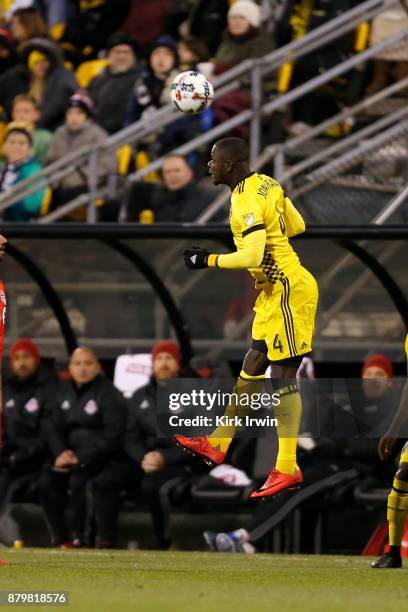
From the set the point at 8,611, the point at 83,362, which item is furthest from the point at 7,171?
the point at 8,611

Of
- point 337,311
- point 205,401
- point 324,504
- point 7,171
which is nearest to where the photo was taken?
point 205,401

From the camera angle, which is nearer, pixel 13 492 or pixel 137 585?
pixel 137 585

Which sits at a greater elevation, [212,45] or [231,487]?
[212,45]

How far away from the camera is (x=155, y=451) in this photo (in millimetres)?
13023

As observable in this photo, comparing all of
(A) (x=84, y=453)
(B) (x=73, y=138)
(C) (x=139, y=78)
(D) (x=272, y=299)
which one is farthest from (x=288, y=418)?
(C) (x=139, y=78)

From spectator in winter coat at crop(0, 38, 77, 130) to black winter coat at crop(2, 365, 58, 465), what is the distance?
4117 millimetres

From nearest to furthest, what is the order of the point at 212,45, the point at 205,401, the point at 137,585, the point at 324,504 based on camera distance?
1. the point at 137,585
2. the point at 205,401
3. the point at 324,504
4. the point at 212,45

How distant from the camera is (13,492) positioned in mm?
13266

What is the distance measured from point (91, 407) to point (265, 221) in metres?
3.45

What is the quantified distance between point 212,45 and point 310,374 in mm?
5095

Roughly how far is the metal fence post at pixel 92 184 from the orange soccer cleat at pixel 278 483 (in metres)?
5.15

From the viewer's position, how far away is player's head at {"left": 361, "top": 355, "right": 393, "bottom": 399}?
1241 centimetres

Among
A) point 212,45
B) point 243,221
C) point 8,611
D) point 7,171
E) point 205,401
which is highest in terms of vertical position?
point 212,45

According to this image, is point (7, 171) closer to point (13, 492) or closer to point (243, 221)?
point (13, 492)
